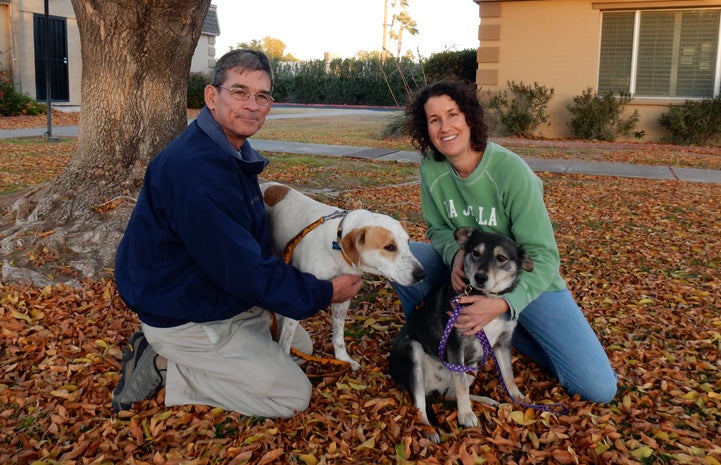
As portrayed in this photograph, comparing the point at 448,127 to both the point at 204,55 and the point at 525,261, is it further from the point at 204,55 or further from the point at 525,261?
the point at 204,55

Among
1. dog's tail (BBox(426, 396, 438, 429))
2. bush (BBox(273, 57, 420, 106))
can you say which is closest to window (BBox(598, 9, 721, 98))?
dog's tail (BBox(426, 396, 438, 429))

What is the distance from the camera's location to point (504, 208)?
348cm

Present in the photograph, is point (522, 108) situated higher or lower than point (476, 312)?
higher

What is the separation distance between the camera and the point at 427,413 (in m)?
3.28

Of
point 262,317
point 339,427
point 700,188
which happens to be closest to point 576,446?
point 339,427

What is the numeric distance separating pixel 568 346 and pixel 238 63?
2.35 metres

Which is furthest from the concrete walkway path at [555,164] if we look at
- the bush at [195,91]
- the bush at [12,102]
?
the bush at [195,91]

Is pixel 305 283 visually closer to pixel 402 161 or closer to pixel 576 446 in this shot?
pixel 576 446

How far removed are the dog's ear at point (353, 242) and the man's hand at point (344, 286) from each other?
0.12 meters

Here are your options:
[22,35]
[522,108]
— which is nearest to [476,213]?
[522,108]

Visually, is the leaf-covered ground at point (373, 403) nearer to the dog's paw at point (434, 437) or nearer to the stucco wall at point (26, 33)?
the dog's paw at point (434, 437)

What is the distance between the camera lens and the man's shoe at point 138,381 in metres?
3.26

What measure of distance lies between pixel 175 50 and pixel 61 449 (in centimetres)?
388

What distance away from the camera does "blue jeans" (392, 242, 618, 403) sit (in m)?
3.35
